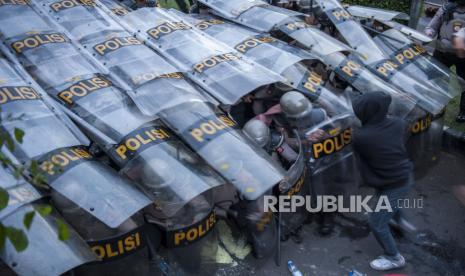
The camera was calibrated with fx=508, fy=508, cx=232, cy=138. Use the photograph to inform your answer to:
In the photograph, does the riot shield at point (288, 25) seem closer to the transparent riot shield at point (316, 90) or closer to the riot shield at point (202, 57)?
the transparent riot shield at point (316, 90)

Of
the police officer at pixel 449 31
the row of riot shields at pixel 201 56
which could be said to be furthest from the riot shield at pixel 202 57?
the police officer at pixel 449 31

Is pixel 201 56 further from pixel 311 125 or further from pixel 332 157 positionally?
pixel 332 157

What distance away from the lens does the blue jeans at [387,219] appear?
448 cm

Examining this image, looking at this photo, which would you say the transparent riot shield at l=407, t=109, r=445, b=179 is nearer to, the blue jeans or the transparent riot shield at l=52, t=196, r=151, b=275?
the blue jeans

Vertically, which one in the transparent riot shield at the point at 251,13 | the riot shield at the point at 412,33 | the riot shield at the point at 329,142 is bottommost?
the riot shield at the point at 329,142

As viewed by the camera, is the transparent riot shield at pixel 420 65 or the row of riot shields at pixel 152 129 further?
the transparent riot shield at pixel 420 65

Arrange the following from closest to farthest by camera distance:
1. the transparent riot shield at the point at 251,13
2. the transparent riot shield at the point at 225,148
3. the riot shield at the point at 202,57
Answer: the transparent riot shield at the point at 225,148, the riot shield at the point at 202,57, the transparent riot shield at the point at 251,13

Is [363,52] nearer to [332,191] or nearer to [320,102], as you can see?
[320,102]

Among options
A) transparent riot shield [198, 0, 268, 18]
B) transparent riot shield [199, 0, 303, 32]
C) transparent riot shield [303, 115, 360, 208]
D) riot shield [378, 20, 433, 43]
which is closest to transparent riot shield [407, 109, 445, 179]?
transparent riot shield [303, 115, 360, 208]

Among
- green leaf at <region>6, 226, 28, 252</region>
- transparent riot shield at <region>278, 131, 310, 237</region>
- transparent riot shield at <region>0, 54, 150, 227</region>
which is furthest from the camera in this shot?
transparent riot shield at <region>278, 131, 310, 237</region>

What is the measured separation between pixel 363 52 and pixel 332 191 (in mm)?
2194

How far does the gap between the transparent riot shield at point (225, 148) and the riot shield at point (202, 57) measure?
0.40 m

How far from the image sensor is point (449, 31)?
6.90 meters

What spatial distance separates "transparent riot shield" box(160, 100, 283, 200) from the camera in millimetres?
4395
